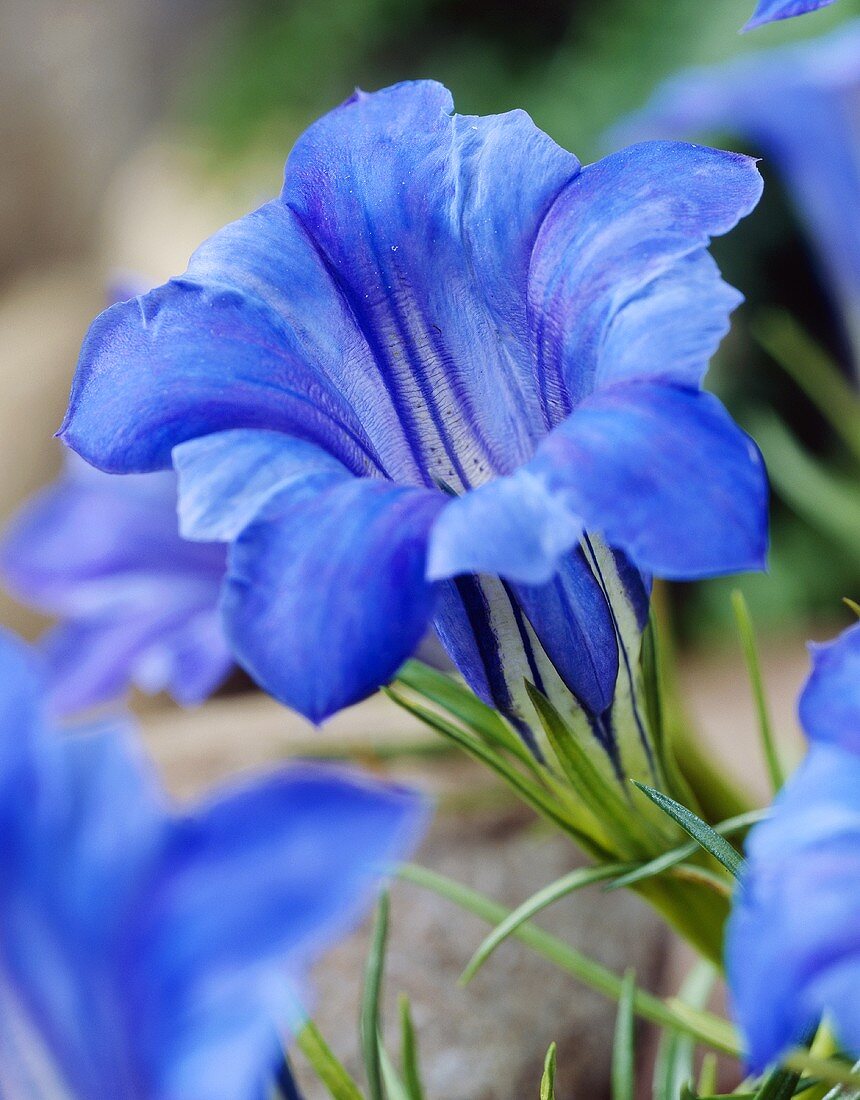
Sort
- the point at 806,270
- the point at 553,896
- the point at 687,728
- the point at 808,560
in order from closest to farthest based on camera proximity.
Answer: the point at 553,896
the point at 687,728
the point at 808,560
the point at 806,270

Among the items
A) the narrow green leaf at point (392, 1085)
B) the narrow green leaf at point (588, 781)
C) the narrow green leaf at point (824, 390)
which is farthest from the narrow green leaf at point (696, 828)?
the narrow green leaf at point (824, 390)

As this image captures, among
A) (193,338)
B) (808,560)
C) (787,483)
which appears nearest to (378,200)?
(193,338)

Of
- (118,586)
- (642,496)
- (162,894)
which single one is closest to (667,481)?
(642,496)

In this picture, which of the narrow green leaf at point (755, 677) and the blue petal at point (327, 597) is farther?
the narrow green leaf at point (755, 677)

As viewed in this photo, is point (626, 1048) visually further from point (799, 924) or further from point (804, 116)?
point (804, 116)

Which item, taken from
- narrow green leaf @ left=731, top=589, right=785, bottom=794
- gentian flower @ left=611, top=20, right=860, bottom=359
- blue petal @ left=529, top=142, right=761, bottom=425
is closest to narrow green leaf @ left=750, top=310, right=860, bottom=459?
gentian flower @ left=611, top=20, right=860, bottom=359

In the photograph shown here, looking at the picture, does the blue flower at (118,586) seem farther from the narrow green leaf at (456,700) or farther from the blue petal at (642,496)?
the blue petal at (642,496)

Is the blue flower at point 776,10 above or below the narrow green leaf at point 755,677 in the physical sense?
above

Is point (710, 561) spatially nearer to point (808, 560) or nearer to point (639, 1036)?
point (639, 1036)
